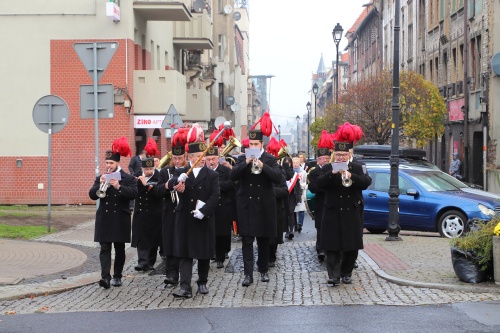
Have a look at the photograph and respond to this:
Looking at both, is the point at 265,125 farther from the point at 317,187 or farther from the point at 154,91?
the point at 154,91

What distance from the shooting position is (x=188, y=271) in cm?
1244

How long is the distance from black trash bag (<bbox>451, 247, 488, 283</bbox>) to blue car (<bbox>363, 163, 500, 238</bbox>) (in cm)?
732

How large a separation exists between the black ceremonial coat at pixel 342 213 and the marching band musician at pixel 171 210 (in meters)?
1.80

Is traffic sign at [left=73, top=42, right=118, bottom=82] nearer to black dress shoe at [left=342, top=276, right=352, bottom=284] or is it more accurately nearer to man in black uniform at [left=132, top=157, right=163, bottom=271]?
man in black uniform at [left=132, top=157, right=163, bottom=271]

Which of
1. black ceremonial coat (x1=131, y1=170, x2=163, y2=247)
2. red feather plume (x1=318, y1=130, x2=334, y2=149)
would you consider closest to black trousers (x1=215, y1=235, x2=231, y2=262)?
black ceremonial coat (x1=131, y1=170, x2=163, y2=247)

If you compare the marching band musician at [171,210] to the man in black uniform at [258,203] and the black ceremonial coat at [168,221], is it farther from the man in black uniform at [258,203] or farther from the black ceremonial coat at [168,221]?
the man in black uniform at [258,203]

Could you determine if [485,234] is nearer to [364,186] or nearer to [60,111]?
[364,186]

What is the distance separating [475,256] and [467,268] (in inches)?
7.0

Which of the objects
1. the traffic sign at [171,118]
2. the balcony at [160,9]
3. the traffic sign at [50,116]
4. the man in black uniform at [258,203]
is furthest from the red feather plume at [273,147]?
the balcony at [160,9]

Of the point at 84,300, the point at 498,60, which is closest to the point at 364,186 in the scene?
the point at 84,300

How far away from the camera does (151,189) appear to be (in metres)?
14.8

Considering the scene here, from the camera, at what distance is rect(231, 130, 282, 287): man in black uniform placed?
44.6 feet

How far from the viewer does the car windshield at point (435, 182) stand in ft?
71.6

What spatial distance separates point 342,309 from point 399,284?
7.26ft
